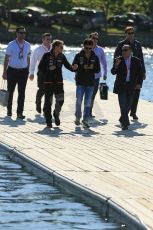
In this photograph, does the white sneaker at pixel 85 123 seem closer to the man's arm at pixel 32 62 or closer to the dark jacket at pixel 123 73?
the dark jacket at pixel 123 73

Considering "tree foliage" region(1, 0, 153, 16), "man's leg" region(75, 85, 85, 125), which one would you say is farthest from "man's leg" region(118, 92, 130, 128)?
"tree foliage" region(1, 0, 153, 16)

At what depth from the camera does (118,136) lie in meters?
16.7

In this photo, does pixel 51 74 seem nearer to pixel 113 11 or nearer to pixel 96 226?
pixel 96 226

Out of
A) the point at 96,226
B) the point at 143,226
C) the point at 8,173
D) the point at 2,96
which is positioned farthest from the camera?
the point at 2,96

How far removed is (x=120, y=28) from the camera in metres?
89.4

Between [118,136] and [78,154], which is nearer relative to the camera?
[78,154]

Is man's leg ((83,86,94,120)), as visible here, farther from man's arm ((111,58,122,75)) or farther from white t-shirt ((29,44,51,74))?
white t-shirt ((29,44,51,74))

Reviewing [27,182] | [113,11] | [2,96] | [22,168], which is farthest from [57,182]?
[113,11]

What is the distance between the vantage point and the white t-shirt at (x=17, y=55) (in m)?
18.9

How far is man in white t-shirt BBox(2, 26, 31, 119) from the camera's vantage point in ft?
61.9

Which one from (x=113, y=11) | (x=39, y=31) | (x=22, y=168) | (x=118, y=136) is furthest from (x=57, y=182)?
(x=113, y=11)

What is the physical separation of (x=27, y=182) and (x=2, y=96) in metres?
7.12

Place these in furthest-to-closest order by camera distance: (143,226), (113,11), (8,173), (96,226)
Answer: (113,11), (8,173), (96,226), (143,226)

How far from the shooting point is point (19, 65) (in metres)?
18.9
